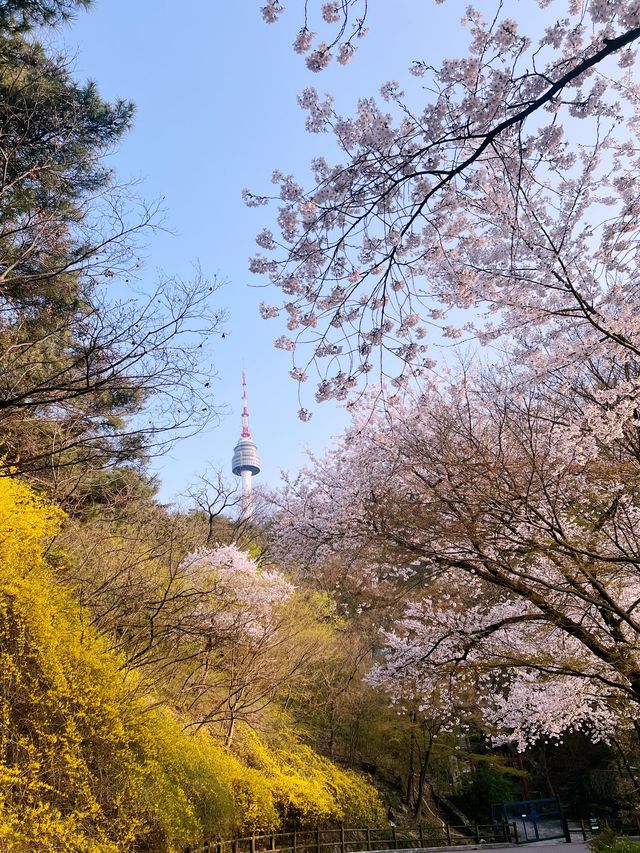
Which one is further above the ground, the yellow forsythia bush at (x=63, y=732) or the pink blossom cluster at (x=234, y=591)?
the pink blossom cluster at (x=234, y=591)

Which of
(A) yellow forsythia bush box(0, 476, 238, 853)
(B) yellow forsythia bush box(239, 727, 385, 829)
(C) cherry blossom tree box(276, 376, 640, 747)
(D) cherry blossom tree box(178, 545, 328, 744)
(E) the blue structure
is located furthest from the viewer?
(E) the blue structure

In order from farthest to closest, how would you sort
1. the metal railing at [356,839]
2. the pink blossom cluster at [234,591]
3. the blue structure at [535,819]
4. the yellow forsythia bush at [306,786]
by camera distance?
the blue structure at [535,819] → the yellow forsythia bush at [306,786] → the pink blossom cluster at [234,591] → the metal railing at [356,839]

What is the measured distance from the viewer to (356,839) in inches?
521

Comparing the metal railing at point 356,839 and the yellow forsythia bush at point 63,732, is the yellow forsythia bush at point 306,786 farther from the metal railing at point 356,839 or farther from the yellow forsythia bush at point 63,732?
the yellow forsythia bush at point 63,732

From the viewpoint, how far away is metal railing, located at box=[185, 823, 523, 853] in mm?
9594

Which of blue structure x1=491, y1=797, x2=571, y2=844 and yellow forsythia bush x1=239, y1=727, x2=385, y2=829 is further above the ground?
yellow forsythia bush x1=239, y1=727, x2=385, y2=829

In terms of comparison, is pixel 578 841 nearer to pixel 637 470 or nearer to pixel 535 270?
pixel 637 470

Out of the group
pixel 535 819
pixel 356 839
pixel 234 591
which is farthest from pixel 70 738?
pixel 535 819

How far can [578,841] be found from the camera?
16.2 m

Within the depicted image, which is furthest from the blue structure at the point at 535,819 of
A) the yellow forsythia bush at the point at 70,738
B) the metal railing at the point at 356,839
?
the yellow forsythia bush at the point at 70,738

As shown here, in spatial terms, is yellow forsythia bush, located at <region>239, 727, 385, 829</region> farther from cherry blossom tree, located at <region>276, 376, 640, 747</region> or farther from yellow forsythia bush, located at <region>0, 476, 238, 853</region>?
cherry blossom tree, located at <region>276, 376, 640, 747</region>

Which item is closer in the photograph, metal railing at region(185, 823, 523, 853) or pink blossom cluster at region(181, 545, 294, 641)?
metal railing at region(185, 823, 523, 853)

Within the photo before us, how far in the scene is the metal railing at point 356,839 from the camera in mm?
9594

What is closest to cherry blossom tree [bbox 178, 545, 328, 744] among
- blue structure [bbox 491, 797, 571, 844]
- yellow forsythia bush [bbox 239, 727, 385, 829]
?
yellow forsythia bush [bbox 239, 727, 385, 829]
